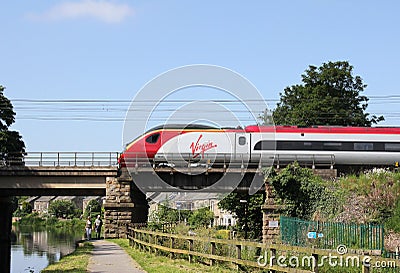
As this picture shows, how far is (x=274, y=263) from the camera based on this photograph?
53.1ft

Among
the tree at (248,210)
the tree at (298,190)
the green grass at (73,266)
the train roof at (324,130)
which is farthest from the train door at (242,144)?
the green grass at (73,266)

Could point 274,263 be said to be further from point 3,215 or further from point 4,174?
point 3,215

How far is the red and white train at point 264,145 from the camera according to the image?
4275 centimetres

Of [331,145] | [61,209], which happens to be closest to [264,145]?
[331,145]

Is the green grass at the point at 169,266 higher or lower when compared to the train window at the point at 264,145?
lower

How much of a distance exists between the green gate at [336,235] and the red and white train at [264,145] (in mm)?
14258

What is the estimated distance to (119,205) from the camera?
42.1m

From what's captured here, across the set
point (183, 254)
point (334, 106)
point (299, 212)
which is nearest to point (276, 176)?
point (299, 212)

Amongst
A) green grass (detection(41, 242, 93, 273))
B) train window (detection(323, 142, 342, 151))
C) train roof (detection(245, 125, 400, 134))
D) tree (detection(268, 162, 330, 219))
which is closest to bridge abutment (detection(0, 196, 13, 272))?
train roof (detection(245, 125, 400, 134))

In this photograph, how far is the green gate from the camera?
21344mm

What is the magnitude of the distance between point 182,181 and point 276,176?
699 centimetres

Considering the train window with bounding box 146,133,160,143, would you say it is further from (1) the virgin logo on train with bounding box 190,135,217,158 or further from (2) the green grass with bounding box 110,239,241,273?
(2) the green grass with bounding box 110,239,241,273

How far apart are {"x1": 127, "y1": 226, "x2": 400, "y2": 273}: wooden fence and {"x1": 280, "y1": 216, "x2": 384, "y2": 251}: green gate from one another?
202 cm

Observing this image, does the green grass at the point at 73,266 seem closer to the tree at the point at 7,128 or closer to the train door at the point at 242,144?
the train door at the point at 242,144
